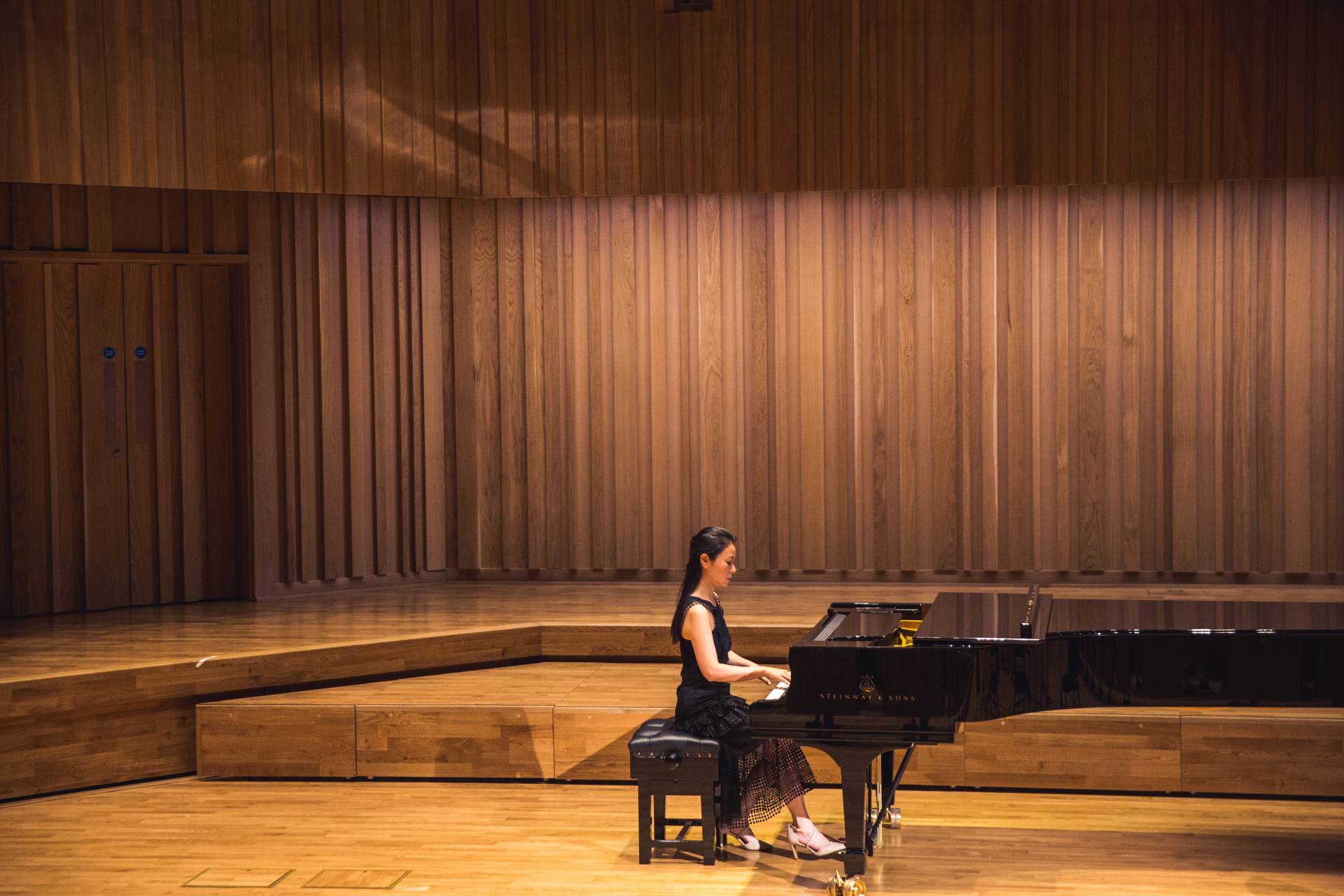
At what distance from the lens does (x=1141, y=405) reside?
700cm

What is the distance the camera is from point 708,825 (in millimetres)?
4262

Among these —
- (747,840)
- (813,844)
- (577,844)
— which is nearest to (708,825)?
(747,840)

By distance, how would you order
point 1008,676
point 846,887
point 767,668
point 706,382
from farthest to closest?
point 706,382 < point 767,668 < point 1008,676 < point 846,887

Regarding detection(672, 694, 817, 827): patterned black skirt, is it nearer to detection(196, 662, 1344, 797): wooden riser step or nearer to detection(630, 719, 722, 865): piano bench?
detection(630, 719, 722, 865): piano bench

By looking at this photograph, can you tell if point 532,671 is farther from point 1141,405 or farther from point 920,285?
point 1141,405

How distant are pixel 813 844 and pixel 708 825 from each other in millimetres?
319

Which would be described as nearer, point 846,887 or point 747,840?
point 846,887

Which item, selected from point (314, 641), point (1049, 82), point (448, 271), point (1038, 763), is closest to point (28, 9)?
point (448, 271)

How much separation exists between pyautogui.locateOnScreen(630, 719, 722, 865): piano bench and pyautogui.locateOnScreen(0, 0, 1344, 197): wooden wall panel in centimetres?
341

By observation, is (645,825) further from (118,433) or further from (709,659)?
(118,433)

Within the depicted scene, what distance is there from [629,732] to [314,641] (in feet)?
4.61

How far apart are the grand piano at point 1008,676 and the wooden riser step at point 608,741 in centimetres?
100

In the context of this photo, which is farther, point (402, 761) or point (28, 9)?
point (28, 9)

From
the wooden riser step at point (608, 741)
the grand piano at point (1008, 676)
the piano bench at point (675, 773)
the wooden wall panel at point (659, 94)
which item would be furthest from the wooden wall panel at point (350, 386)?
the grand piano at point (1008, 676)
